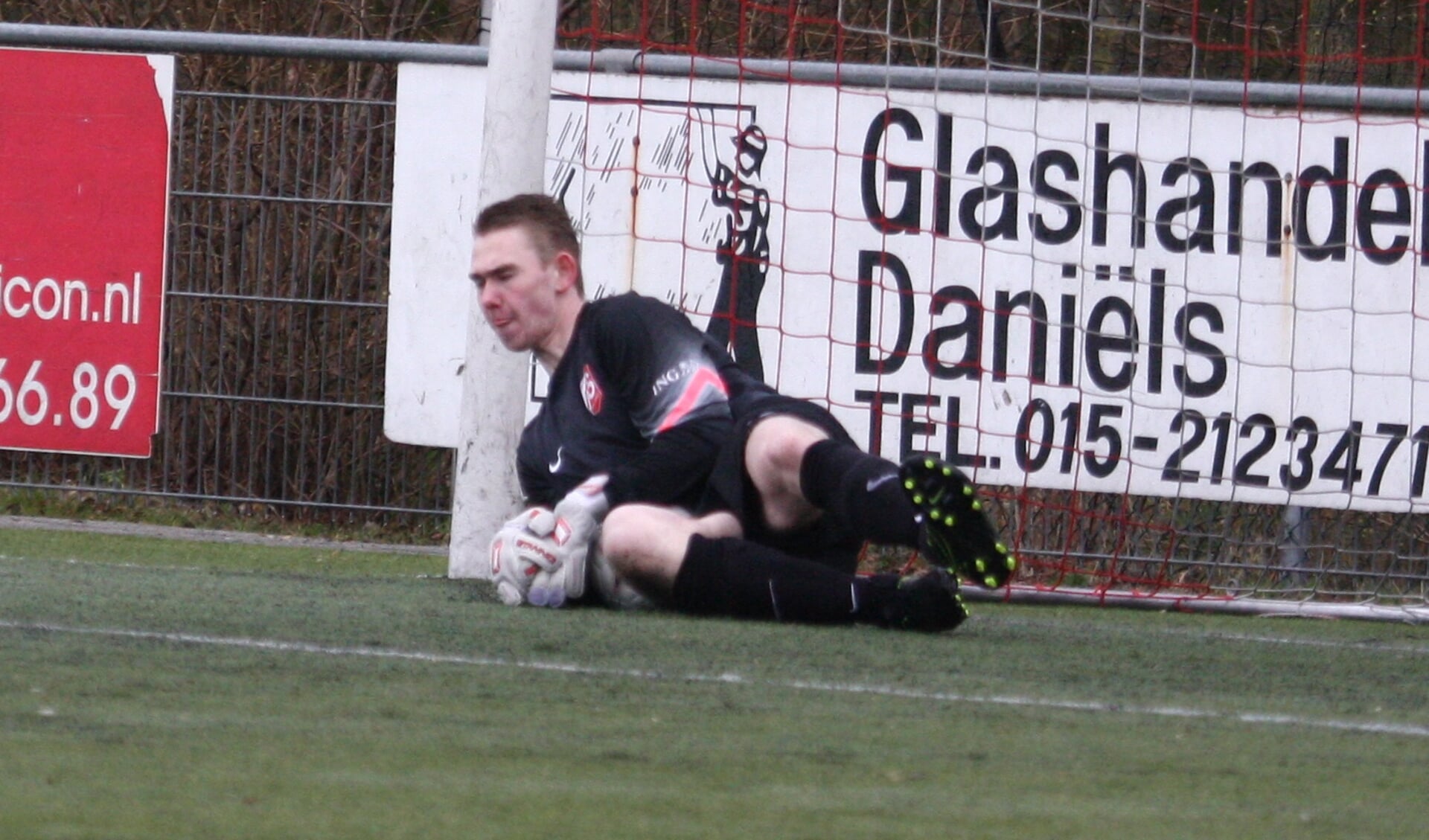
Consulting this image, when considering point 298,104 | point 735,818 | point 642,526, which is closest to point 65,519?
point 298,104

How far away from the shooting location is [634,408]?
15.5ft

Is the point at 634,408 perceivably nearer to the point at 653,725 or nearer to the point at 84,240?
the point at 653,725

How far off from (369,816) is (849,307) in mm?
4160

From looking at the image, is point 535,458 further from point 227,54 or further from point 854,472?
point 227,54

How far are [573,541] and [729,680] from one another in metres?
1.19

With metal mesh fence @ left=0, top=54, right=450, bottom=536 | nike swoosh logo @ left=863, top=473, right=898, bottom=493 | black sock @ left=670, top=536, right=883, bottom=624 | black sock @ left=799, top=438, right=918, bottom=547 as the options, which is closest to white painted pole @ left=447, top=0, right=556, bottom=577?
black sock @ left=670, top=536, right=883, bottom=624

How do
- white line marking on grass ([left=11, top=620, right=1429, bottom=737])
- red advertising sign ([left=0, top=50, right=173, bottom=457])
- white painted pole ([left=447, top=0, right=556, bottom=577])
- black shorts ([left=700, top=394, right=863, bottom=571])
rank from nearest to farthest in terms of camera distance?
white line marking on grass ([left=11, top=620, right=1429, bottom=737])
black shorts ([left=700, top=394, right=863, bottom=571])
white painted pole ([left=447, top=0, right=556, bottom=577])
red advertising sign ([left=0, top=50, right=173, bottom=457])

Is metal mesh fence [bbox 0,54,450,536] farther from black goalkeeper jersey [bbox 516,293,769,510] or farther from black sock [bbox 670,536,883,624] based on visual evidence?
black sock [bbox 670,536,883,624]

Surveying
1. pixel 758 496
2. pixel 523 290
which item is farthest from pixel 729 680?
pixel 523 290

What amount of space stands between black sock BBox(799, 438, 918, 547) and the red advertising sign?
3.37 metres

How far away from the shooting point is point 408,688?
128 inches

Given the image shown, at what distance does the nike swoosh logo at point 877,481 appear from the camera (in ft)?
13.9

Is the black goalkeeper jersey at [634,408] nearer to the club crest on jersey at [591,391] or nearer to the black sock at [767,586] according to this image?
the club crest on jersey at [591,391]

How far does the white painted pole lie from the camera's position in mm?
5305
